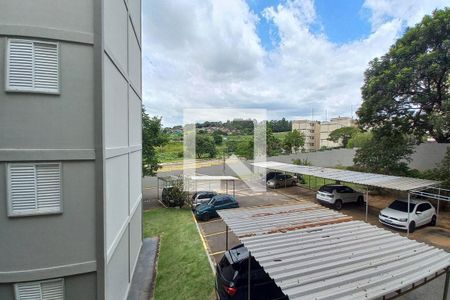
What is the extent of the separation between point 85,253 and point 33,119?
306 centimetres

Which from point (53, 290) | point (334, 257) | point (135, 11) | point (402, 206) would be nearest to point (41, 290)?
point (53, 290)

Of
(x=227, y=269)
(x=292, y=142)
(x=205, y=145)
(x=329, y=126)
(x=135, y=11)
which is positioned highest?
(x=135, y=11)

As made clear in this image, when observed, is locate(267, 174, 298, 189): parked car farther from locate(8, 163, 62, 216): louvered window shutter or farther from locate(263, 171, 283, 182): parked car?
locate(8, 163, 62, 216): louvered window shutter

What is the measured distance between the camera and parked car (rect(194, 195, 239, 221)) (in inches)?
604

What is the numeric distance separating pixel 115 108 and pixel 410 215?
14.0 m

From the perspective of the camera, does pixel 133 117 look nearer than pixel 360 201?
Yes

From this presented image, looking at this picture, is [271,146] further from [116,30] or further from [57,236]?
[57,236]

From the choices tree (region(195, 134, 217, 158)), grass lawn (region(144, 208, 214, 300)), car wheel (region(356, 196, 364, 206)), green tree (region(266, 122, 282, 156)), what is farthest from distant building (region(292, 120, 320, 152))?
grass lawn (region(144, 208, 214, 300))

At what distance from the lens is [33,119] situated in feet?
16.9

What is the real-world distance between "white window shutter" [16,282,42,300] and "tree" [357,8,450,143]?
1896cm

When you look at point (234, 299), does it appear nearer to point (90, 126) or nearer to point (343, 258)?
point (343, 258)

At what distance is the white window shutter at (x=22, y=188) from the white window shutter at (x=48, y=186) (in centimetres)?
9

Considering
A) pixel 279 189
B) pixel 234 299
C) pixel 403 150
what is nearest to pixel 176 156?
pixel 279 189

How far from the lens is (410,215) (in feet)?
41.1
